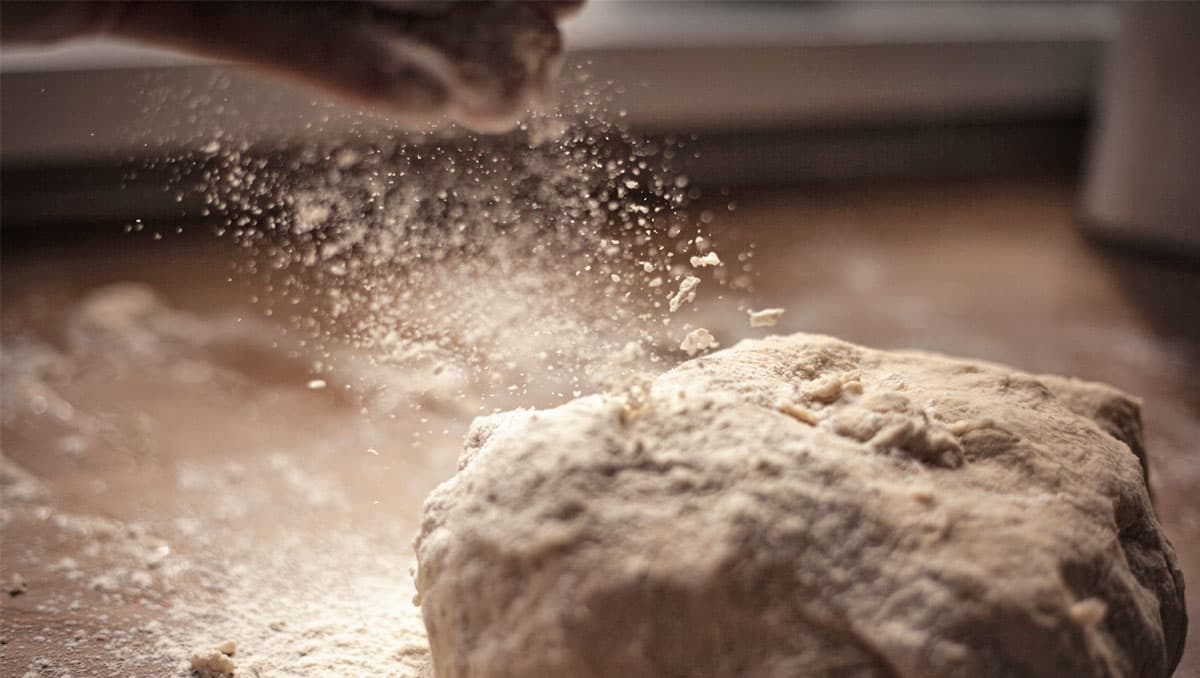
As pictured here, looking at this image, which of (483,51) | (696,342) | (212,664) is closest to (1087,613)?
(696,342)

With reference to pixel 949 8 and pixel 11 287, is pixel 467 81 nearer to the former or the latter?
pixel 11 287

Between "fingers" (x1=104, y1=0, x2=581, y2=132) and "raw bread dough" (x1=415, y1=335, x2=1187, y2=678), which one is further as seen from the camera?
"fingers" (x1=104, y1=0, x2=581, y2=132)

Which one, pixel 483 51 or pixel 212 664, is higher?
pixel 483 51

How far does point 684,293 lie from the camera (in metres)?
1.16

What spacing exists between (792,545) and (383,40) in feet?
2.04

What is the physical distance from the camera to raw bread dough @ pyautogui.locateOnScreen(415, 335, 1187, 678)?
90 cm

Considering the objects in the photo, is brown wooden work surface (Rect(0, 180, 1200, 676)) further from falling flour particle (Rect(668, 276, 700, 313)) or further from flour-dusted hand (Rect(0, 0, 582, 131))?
flour-dusted hand (Rect(0, 0, 582, 131))

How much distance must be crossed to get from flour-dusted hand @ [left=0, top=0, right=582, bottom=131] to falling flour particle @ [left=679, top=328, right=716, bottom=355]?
283mm

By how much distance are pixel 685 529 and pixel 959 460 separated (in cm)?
28

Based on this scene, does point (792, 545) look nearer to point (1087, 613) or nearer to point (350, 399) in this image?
point (1087, 613)

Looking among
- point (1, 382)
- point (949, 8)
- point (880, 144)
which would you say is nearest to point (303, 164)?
point (1, 382)

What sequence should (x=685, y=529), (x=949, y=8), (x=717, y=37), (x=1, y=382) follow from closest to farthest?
(x=685, y=529)
(x=1, y=382)
(x=717, y=37)
(x=949, y=8)

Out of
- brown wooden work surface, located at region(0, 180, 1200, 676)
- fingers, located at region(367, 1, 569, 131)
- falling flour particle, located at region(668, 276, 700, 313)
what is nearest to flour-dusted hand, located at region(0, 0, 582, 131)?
fingers, located at region(367, 1, 569, 131)

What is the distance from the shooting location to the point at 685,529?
0.93 metres
